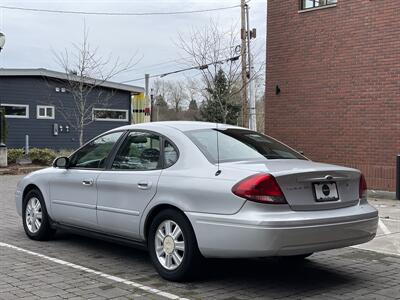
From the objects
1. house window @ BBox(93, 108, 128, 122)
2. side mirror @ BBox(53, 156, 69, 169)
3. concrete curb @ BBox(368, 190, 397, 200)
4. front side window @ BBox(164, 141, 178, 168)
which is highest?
house window @ BBox(93, 108, 128, 122)

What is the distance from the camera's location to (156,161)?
5.95 m

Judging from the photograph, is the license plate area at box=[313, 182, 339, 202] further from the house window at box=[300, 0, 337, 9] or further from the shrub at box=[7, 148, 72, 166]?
the shrub at box=[7, 148, 72, 166]

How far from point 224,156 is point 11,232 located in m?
4.20

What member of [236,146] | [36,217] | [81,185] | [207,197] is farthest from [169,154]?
[36,217]

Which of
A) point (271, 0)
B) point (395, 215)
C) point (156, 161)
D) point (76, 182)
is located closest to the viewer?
point (156, 161)

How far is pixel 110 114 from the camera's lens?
3044 cm

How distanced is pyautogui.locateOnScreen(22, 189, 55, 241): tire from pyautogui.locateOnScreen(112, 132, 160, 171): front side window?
1644mm

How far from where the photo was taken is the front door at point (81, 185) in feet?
21.6

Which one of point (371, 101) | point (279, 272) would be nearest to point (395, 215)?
point (371, 101)

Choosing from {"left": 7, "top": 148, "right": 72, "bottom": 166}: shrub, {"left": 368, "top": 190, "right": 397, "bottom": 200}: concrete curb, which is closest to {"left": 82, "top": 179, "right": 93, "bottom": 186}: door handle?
{"left": 368, "top": 190, "right": 397, "bottom": 200}: concrete curb

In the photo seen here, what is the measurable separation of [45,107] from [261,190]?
2390cm

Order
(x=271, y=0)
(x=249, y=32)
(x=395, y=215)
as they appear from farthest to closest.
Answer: (x=249, y=32), (x=271, y=0), (x=395, y=215)

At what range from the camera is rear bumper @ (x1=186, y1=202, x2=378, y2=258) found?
189 inches

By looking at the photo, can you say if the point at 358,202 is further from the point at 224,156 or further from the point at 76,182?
the point at 76,182
